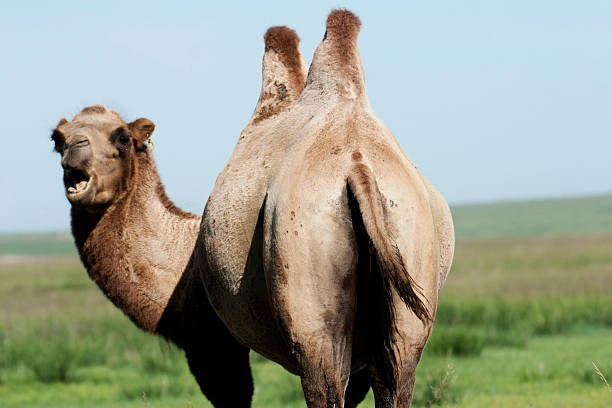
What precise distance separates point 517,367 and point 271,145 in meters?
7.54

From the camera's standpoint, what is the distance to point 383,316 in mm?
3666

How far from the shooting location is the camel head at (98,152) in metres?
5.14

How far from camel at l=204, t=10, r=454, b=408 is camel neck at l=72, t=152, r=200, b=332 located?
121 centimetres

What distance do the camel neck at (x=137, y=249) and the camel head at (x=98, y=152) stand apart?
11cm

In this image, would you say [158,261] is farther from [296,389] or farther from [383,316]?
[296,389]

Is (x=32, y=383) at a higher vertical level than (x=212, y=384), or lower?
lower

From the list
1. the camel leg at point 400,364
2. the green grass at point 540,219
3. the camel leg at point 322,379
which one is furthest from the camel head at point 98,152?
the green grass at point 540,219

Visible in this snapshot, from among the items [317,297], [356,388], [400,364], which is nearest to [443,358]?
[356,388]

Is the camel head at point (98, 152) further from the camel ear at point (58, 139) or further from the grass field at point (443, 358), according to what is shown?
the grass field at point (443, 358)

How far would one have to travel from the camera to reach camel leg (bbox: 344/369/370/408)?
489 centimetres

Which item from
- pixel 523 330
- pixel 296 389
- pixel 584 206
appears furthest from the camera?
pixel 584 206

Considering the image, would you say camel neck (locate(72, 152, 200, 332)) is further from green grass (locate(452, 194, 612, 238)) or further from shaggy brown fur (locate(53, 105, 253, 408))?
green grass (locate(452, 194, 612, 238))

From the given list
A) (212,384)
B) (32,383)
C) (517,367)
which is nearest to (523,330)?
(517,367)

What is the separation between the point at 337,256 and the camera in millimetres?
3477
